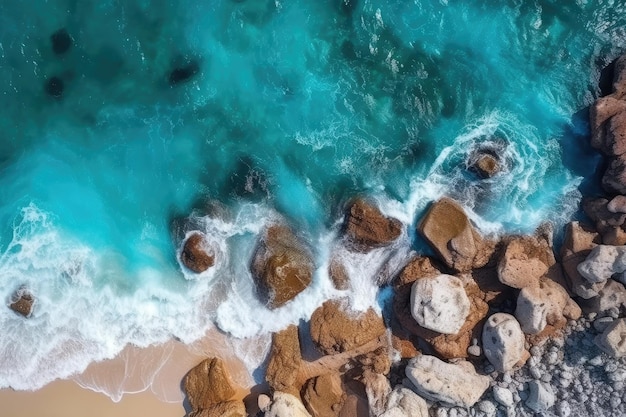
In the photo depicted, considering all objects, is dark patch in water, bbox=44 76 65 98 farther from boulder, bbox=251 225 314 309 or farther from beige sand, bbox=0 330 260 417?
beige sand, bbox=0 330 260 417

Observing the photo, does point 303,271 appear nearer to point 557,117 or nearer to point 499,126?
point 499,126

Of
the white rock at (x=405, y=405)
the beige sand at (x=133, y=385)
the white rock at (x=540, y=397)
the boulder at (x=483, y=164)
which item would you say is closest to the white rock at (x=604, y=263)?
the white rock at (x=540, y=397)

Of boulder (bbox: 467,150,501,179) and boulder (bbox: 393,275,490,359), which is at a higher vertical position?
boulder (bbox: 467,150,501,179)

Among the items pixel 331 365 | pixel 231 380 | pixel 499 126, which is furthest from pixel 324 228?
pixel 499 126

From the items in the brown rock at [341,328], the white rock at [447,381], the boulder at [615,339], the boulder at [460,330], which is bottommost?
the brown rock at [341,328]

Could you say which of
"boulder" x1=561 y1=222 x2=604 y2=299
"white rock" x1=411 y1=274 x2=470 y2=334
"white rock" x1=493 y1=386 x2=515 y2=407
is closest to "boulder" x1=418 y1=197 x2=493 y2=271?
"white rock" x1=411 y1=274 x2=470 y2=334

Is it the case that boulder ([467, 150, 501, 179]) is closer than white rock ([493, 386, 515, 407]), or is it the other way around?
white rock ([493, 386, 515, 407])

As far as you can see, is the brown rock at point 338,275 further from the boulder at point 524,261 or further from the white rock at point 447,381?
the boulder at point 524,261
